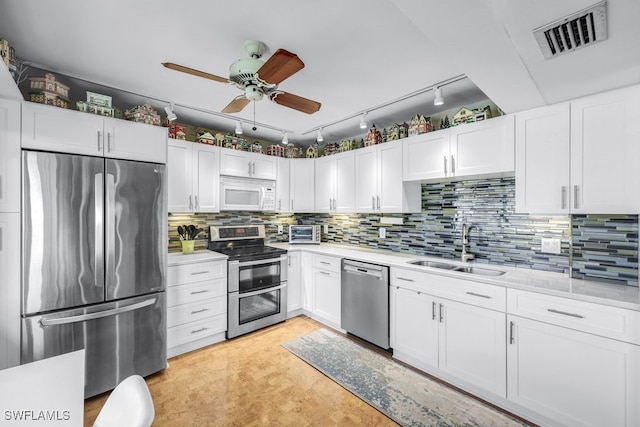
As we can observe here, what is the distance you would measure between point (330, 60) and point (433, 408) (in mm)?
2728

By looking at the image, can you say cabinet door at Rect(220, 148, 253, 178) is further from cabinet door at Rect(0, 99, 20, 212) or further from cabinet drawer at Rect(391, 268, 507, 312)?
cabinet drawer at Rect(391, 268, 507, 312)

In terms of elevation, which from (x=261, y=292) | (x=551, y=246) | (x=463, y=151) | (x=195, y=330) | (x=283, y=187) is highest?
(x=463, y=151)

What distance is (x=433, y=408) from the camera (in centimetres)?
202

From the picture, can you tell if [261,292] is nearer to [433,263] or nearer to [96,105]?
[433,263]

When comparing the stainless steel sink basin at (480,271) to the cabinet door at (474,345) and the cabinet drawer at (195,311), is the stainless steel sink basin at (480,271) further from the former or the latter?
the cabinet drawer at (195,311)

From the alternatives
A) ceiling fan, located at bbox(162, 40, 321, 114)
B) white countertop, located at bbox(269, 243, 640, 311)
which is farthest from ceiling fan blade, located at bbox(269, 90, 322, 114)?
white countertop, located at bbox(269, 243, 640, 311)

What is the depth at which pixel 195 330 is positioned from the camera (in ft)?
9.38

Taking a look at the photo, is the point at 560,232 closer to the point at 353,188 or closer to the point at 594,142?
the point at 594,142

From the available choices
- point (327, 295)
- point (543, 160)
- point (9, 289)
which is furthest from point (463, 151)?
point (9, 289)

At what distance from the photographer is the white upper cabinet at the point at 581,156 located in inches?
69.8

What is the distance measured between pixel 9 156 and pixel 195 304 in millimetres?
1870

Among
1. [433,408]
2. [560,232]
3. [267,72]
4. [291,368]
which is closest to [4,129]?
[267,72]

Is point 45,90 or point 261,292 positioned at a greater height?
point 45,90

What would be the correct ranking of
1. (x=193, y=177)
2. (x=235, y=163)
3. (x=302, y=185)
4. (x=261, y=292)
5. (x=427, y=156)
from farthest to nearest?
(x=302, y=185), (x=235, y=163), (x=261, y=292), (x=193, y=177), (x=427, y=156)
